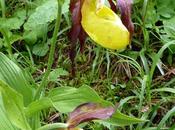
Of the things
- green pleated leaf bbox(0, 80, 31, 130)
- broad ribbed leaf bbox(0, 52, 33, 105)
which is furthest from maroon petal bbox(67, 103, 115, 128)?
broad ribbed leaf bbox(0, 52, 33, 105)

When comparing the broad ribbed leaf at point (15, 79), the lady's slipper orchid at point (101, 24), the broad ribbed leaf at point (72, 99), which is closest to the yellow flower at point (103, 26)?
the lady's slipper orchid at point (101, 24)

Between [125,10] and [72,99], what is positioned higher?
[125,10]

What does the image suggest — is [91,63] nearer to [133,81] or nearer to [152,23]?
[133,81]

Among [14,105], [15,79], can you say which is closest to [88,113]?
[14,105]

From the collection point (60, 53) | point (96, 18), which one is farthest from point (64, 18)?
point (96, 18)

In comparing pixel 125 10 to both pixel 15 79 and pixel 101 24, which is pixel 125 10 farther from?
pixel 15 79

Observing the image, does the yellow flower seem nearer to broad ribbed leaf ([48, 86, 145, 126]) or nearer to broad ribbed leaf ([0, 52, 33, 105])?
broad ribbed leaf ([48, 86, 145, 126])
